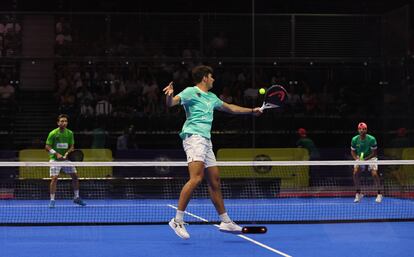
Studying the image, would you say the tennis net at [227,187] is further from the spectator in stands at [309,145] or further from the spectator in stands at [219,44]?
the spectator in stands at [219,44]

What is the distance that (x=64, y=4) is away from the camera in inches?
803

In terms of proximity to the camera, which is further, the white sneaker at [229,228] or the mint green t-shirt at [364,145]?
the mint green t-shirt at [364,145]

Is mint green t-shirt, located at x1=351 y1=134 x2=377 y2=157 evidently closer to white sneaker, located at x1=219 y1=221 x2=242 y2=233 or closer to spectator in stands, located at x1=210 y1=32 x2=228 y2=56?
spectator in stands, located at x1=210 y1=32 x2=228 y2=56

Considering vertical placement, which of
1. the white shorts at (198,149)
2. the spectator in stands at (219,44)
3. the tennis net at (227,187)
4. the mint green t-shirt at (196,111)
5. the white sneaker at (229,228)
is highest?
the spectator in stands at (219,44)

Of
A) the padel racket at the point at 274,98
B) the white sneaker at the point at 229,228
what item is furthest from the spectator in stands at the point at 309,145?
the white sneaker at the point at 229,228

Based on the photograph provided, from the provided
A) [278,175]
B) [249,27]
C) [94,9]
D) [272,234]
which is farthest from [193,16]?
[272,234]

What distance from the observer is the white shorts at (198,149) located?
7.86m

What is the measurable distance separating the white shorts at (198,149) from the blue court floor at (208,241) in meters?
0.92

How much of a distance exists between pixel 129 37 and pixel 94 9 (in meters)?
1.63

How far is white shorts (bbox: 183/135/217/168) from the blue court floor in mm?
922

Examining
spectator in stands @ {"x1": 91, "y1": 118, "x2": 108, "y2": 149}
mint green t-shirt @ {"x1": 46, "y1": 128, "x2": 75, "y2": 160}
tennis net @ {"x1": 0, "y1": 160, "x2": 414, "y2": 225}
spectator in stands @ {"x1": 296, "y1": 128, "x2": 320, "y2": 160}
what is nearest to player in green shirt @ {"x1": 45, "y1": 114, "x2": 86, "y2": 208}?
mint green t-shirt @ {"x1": 46, "y1": 128, "x2": 75, "y2": 160}

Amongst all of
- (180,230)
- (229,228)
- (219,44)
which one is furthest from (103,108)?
(180,230)

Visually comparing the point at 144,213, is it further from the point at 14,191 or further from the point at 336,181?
the point at 336,181

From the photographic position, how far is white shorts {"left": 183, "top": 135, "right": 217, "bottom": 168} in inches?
309
